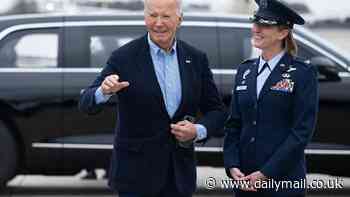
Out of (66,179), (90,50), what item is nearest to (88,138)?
(90,50)

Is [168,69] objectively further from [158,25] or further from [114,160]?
[114,160]

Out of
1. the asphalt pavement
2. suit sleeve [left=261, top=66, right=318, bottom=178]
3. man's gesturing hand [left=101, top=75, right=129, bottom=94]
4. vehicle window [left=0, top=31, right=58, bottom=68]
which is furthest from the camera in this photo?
the asphalt pavement

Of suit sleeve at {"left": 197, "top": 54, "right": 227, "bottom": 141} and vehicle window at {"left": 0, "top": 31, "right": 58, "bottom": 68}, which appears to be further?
vehicle window at {"left": 0, "top": 31, "right": 58, "bottom": 68}

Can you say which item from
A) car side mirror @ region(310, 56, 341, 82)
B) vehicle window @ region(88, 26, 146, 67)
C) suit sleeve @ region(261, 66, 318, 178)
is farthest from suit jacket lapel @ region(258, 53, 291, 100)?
vehicle window @ region(88, 26, 146, 67)

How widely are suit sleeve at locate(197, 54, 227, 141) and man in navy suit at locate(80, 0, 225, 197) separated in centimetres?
5

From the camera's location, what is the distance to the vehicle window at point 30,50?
26.8 ft

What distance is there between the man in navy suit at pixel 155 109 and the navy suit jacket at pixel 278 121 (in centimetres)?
19

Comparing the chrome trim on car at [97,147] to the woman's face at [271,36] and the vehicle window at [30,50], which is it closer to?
the vehicle window at [30,50]

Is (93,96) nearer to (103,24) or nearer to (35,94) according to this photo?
(35,94)

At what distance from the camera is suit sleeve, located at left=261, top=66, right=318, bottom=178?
4090mm

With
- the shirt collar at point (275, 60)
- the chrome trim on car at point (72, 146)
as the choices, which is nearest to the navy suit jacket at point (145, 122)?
the shirt collar at point (275, 60)

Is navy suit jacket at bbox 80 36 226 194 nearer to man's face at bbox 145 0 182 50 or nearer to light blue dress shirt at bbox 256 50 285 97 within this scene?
man's face at bbox 145 0 182 50

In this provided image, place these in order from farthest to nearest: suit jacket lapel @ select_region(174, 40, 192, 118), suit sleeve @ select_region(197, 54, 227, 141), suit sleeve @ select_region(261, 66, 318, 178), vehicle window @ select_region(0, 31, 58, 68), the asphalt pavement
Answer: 1. the asphalt pavement
2. vehicle window @ select_region(0, 31, 58, 68)
3. suit sleeve @ select_region(197, 54, 227, 141)
4. suit jacket lapel @ select_region(174, 40, 192, 118)
5. suit sleeve @ select_region(261, 66, 318, 178)

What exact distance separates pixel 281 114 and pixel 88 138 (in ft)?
13.2
